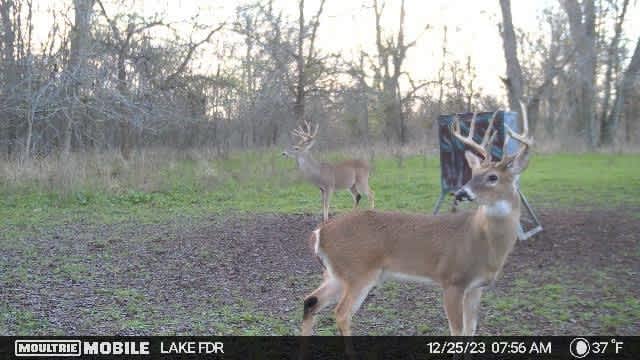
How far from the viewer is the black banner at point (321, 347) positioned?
4.59 m

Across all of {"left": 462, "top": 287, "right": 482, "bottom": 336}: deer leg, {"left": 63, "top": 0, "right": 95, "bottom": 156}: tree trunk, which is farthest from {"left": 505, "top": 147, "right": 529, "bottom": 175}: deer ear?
{"left": 63, "top": 0, "right": 95, "bottom": 156}: tree trunk

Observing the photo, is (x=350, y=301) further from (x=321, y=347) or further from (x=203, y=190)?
(x=203, y=190)

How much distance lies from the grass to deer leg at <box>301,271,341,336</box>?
6.13m

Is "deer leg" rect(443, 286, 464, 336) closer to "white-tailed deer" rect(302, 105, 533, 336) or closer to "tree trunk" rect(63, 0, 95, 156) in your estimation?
"white-tailed deer" rect(302, 105, 533, 336)

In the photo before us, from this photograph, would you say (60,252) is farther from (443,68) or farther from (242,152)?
(443,68)

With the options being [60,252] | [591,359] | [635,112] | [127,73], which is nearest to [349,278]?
[591,359]

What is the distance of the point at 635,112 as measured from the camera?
37312 millimetres

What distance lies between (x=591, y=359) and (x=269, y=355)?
6.65ft

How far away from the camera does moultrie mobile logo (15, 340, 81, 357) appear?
15.1ft

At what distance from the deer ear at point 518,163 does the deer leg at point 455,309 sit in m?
1.01

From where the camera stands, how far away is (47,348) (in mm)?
4734

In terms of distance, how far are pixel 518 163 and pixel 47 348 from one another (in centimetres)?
341

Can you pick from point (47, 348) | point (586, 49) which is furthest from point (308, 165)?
point (586, 49)

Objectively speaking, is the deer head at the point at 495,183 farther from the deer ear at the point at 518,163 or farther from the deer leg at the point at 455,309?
the deer leg at the point at 455,309
